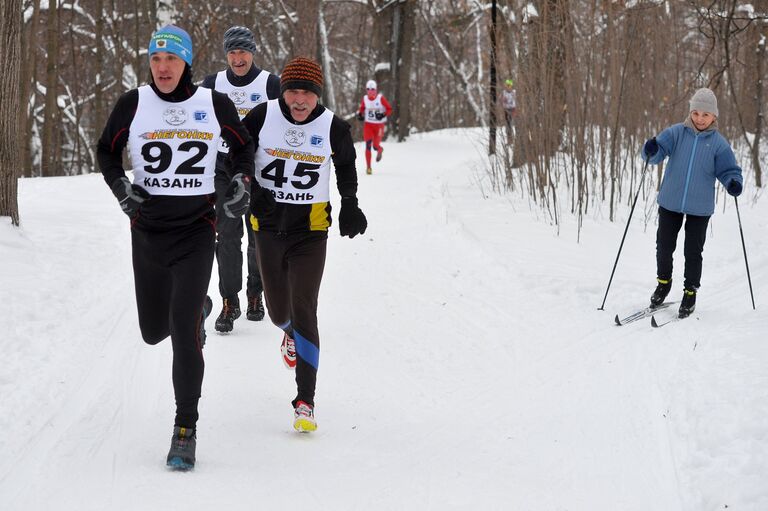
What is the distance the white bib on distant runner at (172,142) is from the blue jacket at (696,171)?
4.17m

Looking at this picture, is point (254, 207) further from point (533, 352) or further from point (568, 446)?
point (533, 352)

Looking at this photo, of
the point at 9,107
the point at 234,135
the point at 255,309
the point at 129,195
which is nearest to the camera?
the point at 129,195

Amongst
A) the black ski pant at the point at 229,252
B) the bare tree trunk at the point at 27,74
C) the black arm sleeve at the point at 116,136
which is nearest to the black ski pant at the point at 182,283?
the black arm sleeve at the point at 116,136

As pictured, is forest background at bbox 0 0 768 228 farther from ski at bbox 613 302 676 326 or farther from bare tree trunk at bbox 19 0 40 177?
ski at bbox 613 302 676 326

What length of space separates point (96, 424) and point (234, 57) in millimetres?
2933

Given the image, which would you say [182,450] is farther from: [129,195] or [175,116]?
[175,116]

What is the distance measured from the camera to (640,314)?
6867 millimetres

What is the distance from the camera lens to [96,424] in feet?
14.6

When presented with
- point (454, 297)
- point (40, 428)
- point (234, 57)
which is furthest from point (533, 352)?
point (40, 428)

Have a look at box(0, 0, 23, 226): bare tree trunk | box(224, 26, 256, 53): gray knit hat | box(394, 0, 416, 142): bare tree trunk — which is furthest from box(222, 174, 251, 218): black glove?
box(394, 0, 416, 142): bare tree trunk

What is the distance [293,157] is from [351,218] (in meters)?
0.46

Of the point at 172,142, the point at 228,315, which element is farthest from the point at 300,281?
the point at 228,315

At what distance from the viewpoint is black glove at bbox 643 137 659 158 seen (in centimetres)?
677

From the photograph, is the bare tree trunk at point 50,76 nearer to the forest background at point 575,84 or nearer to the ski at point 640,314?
the forest background at point 575,84
